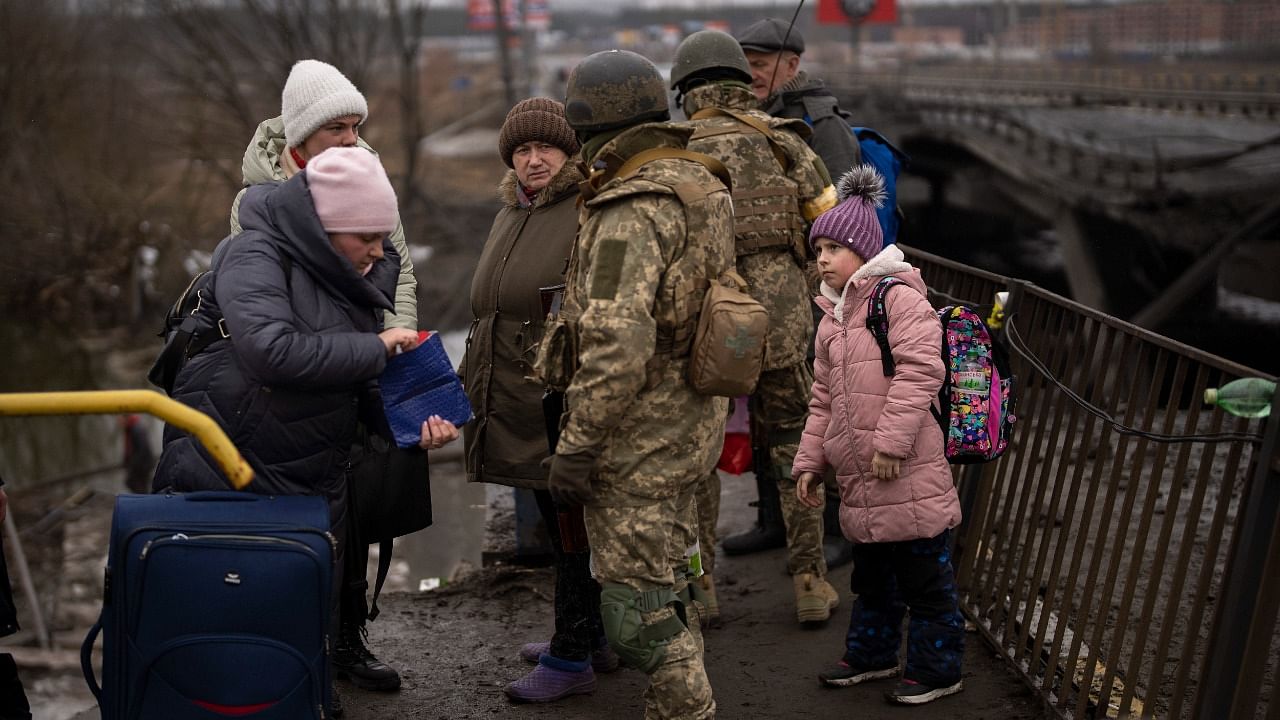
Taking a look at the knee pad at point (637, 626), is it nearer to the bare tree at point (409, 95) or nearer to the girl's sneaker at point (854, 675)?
the girl's sneaker at point (854, 675)

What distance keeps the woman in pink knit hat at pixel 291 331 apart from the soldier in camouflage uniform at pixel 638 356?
52 centimetres

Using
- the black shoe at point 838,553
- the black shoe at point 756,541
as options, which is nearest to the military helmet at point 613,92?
the black shoe at point 838,553

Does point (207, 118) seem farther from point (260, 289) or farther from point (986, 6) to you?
point (986, 6)

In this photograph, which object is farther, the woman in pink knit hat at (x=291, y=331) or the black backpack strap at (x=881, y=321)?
the black backpack strap at (x=881, y=321)

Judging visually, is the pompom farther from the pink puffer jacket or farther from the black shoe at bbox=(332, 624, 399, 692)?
the black shoe at bbox=(332, 624, 399, 692)

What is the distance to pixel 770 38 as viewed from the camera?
5.53m

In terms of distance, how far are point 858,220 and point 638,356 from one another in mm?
997

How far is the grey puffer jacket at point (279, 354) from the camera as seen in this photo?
3062mm

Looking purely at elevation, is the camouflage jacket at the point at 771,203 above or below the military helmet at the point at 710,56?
below

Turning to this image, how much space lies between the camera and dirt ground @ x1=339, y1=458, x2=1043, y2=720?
4141mm

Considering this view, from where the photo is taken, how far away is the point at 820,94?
5406mm

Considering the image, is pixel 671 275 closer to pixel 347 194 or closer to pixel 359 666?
pixel 347 194

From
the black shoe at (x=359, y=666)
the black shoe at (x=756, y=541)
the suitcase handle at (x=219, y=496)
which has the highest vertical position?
the suitcase handle at (x=219, y=496)

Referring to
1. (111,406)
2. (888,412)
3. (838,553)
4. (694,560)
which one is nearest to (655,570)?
(694,560)
